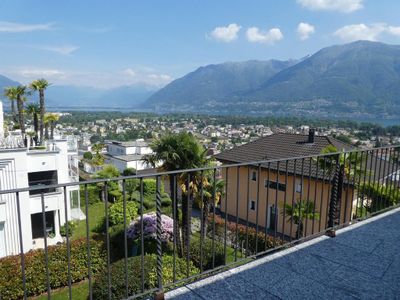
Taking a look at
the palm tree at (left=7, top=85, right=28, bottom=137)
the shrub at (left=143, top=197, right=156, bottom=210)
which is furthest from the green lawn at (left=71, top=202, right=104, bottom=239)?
the palm tree at (left=7, top=85, right=28, bottom=137)

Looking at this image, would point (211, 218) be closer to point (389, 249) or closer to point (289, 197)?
point (289, 197)

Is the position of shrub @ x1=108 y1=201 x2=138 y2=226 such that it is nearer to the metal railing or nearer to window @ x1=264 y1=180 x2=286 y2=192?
the metal railing

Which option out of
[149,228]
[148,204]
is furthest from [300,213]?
[148,204]

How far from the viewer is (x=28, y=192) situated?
1435cm

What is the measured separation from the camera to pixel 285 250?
12.2 ft

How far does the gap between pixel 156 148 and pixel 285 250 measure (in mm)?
10625

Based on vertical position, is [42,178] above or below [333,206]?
below

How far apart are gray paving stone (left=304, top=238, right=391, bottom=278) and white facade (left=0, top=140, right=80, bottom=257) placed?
407 inches

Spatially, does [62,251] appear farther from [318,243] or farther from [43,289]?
[318,243]

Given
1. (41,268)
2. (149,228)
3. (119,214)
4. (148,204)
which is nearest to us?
(41,268)

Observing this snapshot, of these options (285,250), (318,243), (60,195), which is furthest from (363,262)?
(60,195)

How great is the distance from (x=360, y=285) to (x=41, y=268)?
32.5 ft

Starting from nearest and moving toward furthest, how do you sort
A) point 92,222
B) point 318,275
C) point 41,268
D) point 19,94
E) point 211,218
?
point 318,275, point 41,268, point 211,218, point 92,222, point 19,94

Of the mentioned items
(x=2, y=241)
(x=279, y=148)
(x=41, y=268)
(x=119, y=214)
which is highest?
(x=279, y=148)
